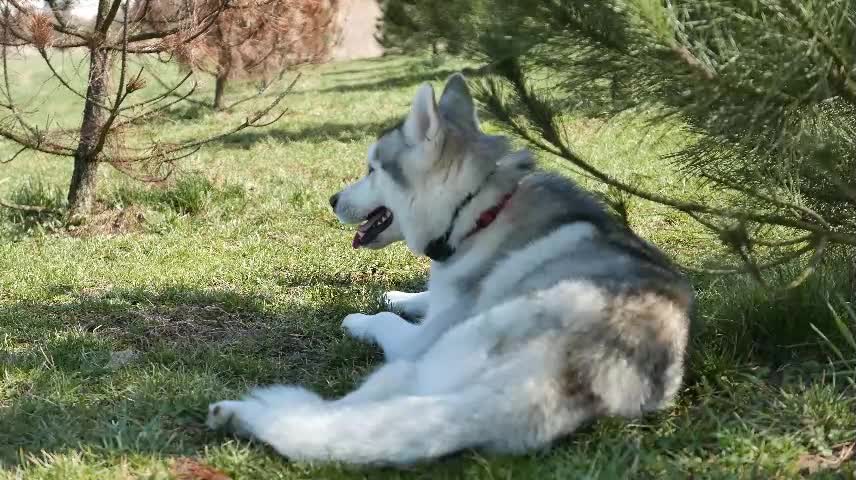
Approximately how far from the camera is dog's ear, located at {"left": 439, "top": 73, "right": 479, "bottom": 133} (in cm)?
363

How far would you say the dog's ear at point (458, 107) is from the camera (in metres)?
3.63

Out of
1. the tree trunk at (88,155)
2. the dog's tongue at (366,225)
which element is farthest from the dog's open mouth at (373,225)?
the tree trunk at (88,155)

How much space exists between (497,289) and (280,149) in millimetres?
9330

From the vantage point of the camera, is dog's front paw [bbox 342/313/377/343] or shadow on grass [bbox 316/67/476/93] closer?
A: dog's front paw [bbox 342/313/377/343]

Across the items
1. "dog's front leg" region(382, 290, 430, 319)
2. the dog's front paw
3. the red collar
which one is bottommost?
"dog's front leg" region(382, 290, 430, 319)

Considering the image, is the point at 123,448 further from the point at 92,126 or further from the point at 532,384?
the point at 92,126

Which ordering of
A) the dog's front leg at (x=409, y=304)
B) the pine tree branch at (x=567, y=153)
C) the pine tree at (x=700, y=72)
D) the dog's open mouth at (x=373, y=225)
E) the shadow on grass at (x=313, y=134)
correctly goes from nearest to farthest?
the pine tree at (x=700, y=72) < the pine tree branch at (x=567, y=153) < the dog's open mouth at (x=373, y=225) < the dog's front leg at (x=409, y=304) < the shadow on grass at (x=313, y=134)

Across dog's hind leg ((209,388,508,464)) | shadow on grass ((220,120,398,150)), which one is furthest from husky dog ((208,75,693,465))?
shadow on grass ((220,120,398,150))

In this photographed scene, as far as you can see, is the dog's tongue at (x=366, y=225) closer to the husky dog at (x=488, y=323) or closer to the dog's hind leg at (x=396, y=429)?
the husky dog at (x=488, y=323)

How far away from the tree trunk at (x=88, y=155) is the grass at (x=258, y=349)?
0.81 ft

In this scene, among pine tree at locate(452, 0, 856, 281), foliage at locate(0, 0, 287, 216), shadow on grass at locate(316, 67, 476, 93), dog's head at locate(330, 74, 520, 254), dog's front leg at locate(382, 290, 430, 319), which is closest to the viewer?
pine tree at locate(452, 0, 856, 281)

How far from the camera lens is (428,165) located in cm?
354

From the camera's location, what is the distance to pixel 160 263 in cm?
581

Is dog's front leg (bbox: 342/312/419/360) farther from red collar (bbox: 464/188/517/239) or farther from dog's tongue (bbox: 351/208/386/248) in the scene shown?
red collar (bbox: 464/188/517/239)
